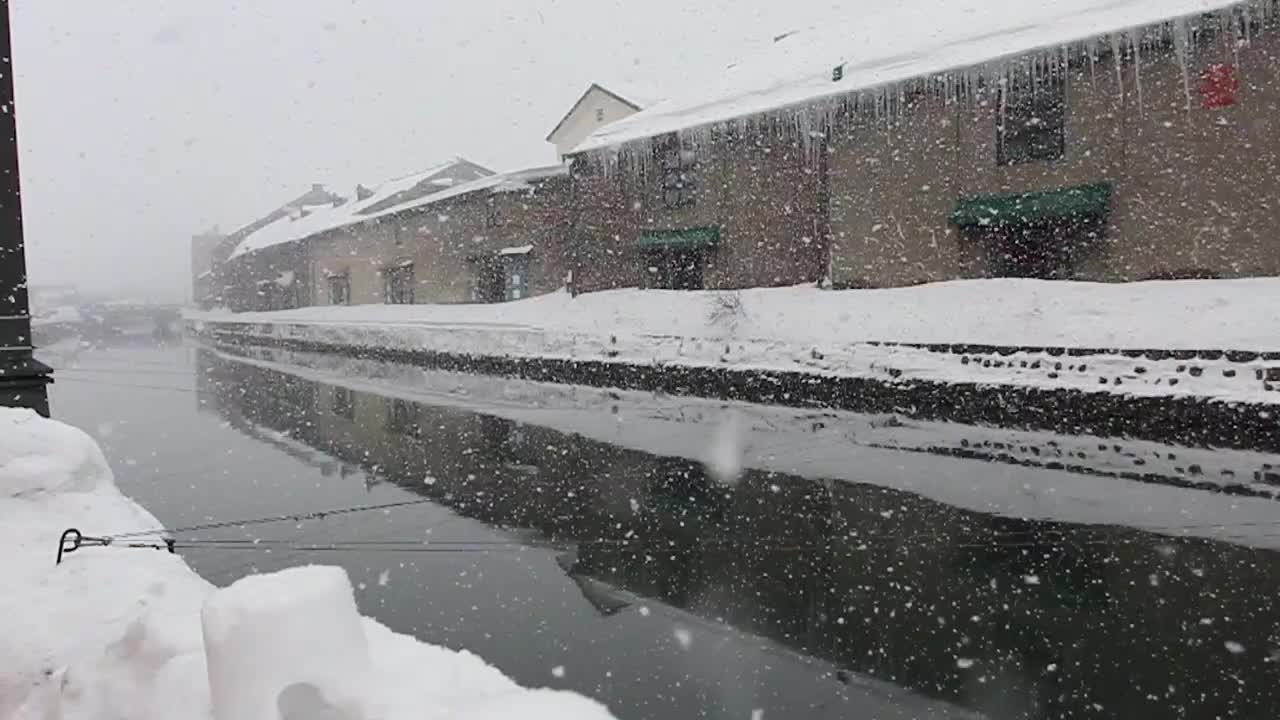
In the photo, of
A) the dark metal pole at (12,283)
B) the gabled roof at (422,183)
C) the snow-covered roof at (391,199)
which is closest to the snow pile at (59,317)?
the snow-covered roof at (391,199)

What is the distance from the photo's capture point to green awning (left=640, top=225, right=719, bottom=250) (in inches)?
865

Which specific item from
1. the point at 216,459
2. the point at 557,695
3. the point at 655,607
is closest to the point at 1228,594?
the point at 655,607

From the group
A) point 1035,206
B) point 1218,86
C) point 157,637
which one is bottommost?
point 157,637

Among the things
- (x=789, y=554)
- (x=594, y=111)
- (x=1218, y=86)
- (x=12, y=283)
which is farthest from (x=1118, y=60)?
(x=594, y=111)

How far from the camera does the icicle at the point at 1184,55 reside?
14.4 meters

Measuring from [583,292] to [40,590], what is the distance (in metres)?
22.0

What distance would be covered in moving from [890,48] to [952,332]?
8.67m

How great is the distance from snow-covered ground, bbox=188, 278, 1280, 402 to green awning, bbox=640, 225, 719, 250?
206 cm

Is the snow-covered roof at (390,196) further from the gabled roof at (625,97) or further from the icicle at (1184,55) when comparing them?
the icicle at (1184,55)

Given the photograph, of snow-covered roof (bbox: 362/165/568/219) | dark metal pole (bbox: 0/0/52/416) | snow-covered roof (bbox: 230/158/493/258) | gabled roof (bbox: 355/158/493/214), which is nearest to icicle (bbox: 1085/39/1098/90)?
snow-covered roof (bbox: 362/165/568/219)

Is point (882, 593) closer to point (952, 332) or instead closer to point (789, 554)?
point (789, 554)

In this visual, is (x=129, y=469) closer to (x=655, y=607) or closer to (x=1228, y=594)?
(x=655, y=607)

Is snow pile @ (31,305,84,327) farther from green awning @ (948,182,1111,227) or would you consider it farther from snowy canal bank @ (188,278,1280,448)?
green awning @ (948,182,1111,227)

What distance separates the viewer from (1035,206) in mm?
15773
